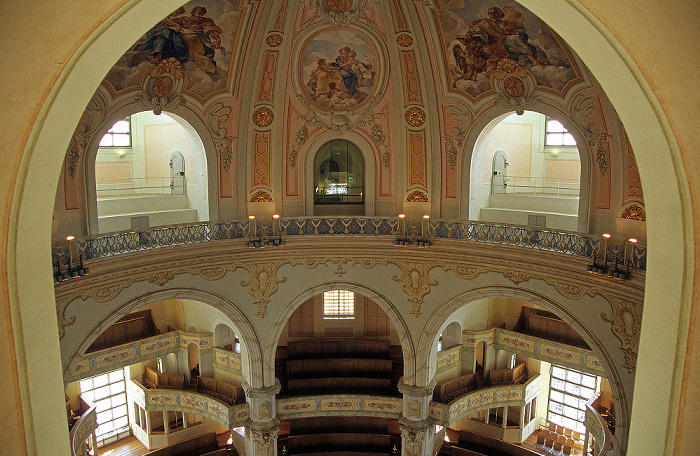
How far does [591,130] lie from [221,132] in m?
9.29

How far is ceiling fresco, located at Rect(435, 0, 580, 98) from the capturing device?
11.5 m

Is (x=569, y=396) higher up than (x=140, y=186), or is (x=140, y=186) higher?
(x=140, y=186)

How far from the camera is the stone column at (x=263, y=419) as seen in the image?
551 inches

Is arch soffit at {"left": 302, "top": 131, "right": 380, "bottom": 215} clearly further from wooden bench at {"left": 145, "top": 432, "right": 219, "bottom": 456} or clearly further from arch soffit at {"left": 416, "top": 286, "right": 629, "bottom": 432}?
wooden bench at {"left": 145, "top": 432, "right": 219, "bottom": 456}

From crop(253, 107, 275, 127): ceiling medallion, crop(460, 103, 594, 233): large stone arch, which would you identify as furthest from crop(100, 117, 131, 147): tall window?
crop(460, 103, 594, 233): large stone arch

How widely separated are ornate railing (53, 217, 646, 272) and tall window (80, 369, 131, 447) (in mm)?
9120

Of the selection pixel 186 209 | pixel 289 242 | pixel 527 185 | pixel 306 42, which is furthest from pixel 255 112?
pixel 527 185

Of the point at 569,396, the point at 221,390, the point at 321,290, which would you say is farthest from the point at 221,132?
the point at 569,396

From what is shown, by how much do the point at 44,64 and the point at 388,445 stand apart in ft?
52.5

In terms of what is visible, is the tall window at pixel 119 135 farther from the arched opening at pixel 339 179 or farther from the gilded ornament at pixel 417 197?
the gilded ornament at pixel 417 197

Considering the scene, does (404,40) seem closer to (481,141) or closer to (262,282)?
Result: (481,141)

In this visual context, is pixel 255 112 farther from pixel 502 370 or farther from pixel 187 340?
pixel 502 370

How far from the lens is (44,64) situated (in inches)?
110

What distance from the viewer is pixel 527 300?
1241cm
